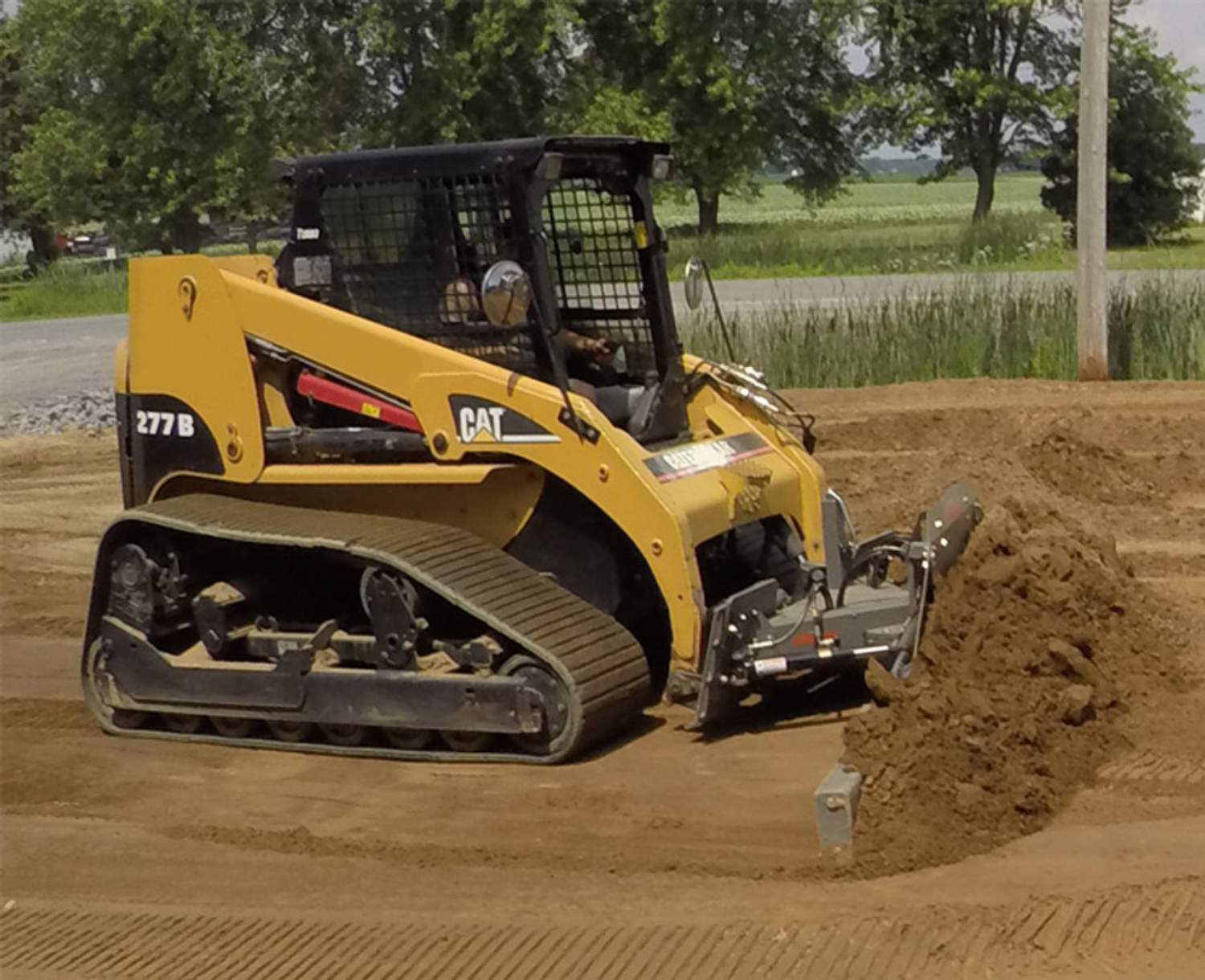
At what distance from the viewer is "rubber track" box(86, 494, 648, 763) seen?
6602 millimetres

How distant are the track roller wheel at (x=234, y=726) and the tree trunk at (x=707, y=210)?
36242mm

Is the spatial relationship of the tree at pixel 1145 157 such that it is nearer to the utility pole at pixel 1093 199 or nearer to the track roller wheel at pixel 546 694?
the utility pole at pixel 1093 199

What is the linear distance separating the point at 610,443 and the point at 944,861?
6.94 feet

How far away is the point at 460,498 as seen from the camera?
724 centimetres

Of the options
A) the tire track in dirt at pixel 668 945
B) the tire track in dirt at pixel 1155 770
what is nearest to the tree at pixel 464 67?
the tire track in dirt at pixel 1155 770

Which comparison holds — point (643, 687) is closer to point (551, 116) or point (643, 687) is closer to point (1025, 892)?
point (1025, 892)

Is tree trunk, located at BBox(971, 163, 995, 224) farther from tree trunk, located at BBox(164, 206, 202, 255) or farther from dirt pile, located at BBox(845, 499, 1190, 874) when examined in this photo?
dirt pile, located at BBox(845, 499, 1190, 874)

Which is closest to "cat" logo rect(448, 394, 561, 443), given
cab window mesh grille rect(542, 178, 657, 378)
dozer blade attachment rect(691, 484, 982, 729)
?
dozer blade attachment rect(691, 484, 982, 729)

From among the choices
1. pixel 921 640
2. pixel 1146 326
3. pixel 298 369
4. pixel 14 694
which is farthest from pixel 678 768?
pixel 1146 326

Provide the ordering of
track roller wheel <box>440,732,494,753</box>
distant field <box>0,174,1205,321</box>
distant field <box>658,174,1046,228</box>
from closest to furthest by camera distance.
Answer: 1. track roller wheel <box>440,732,494,753</box>
2. distant field <box>0,174,1205,321</box>
3. distant field <box>658,174,1046,228</box>

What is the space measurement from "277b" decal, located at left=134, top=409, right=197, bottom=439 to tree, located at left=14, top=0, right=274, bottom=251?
27.1 metres

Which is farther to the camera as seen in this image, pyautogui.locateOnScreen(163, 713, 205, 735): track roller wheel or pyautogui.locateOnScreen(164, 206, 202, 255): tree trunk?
pyautogui.locateOnScreen(164, 206, 202, 255): tree trunk

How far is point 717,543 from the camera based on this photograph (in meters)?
7.62

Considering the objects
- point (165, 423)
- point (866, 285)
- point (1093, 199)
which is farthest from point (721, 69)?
point (165, 423)
